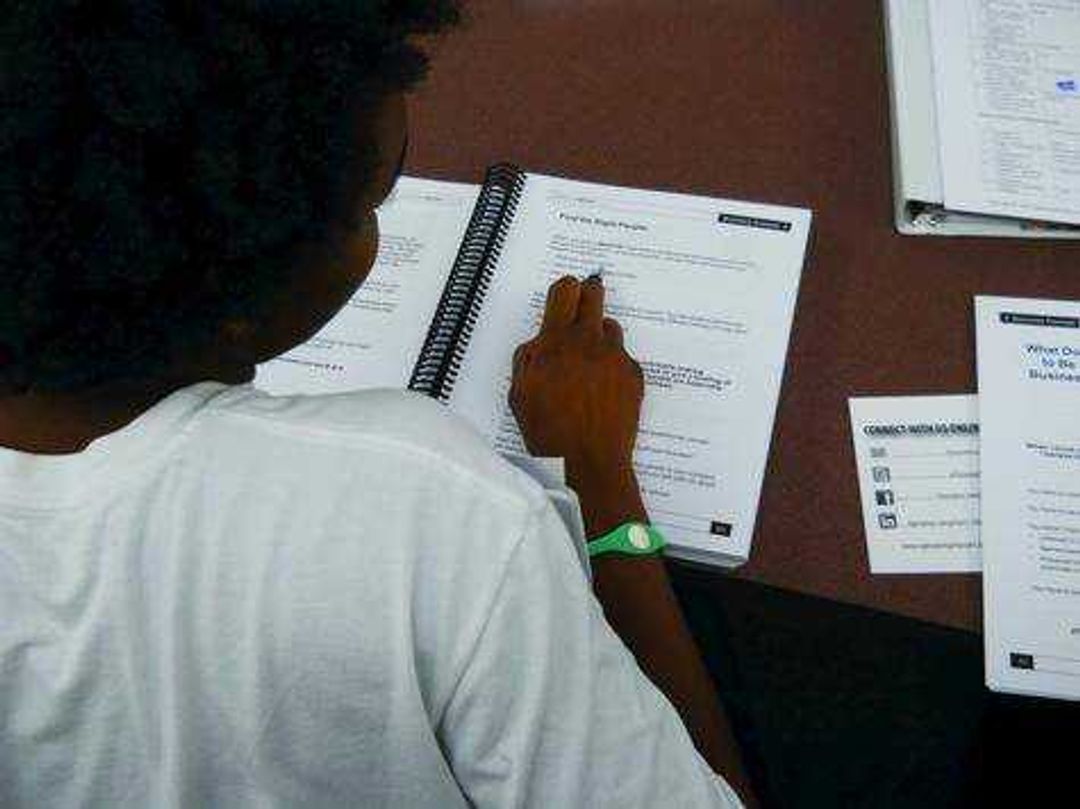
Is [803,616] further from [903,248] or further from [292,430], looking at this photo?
[292,430]

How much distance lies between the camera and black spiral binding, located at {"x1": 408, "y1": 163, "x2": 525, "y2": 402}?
0.82 metres

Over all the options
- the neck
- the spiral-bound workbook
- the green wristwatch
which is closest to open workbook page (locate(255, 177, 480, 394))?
the spiral-bound workbook

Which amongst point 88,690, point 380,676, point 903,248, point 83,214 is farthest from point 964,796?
point 83,214

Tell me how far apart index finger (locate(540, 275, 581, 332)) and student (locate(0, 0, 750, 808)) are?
0.27 m

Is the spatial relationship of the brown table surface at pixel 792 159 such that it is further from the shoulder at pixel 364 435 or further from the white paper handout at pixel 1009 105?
the shoulder at pixel 364 435

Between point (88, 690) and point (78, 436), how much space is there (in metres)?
0.12

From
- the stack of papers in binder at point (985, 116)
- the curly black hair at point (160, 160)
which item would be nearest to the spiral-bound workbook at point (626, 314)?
the stack of papers in binder at point (985, 116)

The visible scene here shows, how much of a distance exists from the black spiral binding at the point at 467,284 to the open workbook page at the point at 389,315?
0.05 ft

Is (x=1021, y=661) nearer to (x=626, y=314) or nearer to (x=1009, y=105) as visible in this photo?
(x=626, y=314)

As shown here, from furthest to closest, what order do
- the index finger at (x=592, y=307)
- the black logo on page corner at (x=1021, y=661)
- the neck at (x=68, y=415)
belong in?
the index finger at (x=592, y=307)
the black logo on page corner at (x=1021, y=661)
the neck at (x=68, y=415)

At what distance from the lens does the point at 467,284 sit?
853mm

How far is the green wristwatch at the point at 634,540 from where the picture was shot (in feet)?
2.43

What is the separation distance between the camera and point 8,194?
1.31ft

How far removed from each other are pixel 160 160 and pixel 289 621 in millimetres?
212
